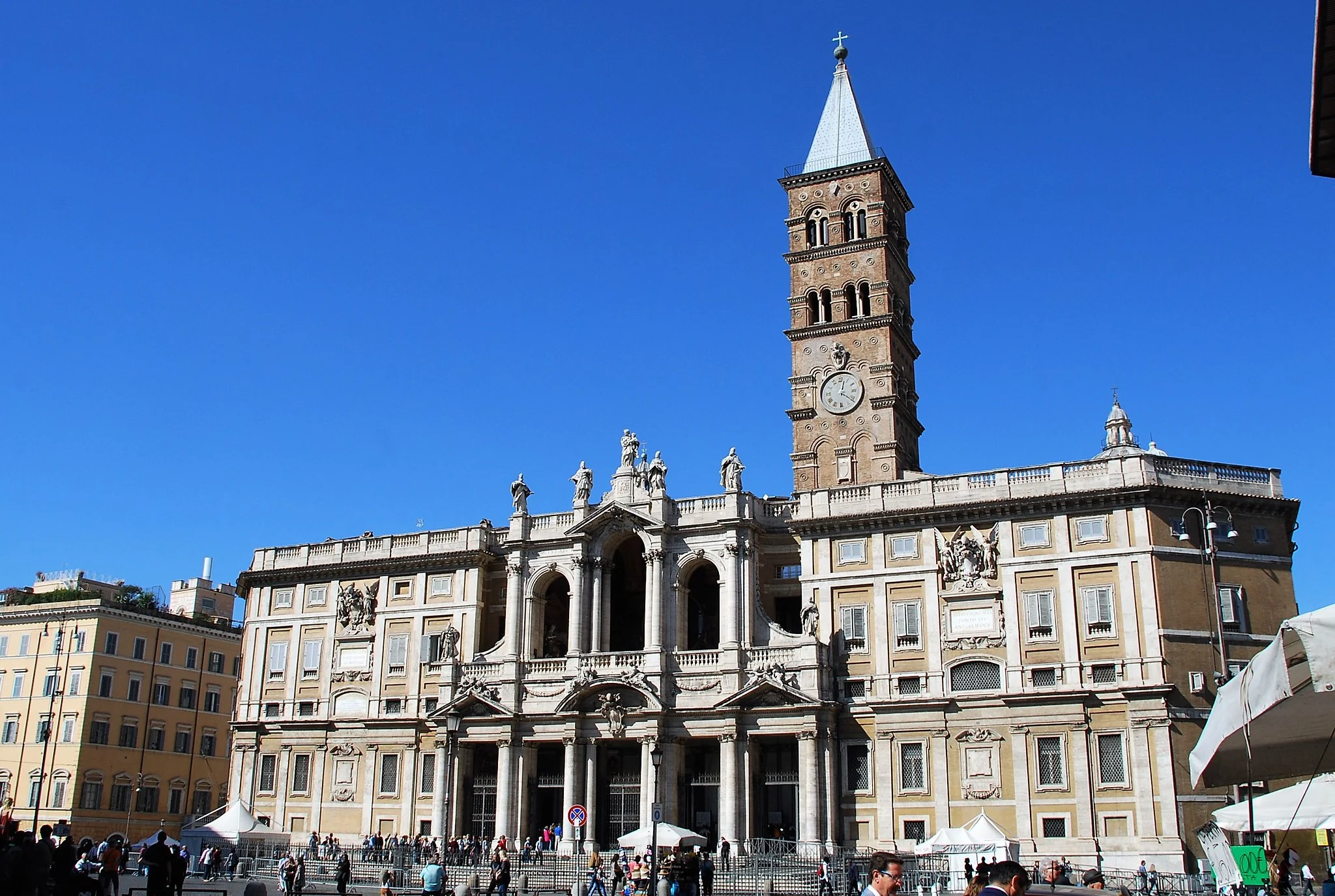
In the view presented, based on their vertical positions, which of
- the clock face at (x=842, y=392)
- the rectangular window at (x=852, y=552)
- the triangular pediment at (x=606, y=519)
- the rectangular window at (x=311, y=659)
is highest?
the clock face at (x=842, y=392)

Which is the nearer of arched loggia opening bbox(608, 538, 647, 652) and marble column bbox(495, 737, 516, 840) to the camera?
marble column bbox(495, 737, 516, 840)

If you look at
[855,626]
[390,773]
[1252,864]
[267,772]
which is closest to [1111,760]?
[855,626]

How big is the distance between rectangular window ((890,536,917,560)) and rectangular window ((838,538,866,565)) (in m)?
1.24

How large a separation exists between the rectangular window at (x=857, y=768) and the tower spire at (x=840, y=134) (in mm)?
32406

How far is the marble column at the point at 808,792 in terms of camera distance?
49.6m

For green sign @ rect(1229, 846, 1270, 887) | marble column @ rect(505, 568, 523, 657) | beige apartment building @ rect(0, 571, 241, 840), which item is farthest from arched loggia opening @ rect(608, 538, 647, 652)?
green sign @ rect(1229, 846, 1270, 887)

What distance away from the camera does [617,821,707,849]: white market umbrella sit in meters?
41.8

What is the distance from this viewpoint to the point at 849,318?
65125mm

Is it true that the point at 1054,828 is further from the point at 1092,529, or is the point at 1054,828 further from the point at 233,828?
the point at 233,828

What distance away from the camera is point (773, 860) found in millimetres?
44844

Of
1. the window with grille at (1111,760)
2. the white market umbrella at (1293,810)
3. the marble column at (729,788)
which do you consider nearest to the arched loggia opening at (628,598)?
the marble column at (729,788)

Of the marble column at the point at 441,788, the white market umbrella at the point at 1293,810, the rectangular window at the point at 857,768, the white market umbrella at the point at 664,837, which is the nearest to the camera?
the white market umbrella at the point at 1293,810

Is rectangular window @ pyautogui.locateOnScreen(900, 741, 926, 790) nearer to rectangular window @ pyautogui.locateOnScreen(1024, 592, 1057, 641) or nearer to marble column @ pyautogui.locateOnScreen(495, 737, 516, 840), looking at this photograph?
rectangular window @ pyautogui.locateOnScreen(1024, 592, 1057, 641)

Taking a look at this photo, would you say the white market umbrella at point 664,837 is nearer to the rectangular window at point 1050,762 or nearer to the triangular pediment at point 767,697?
the triangular pediment at point 767,697
